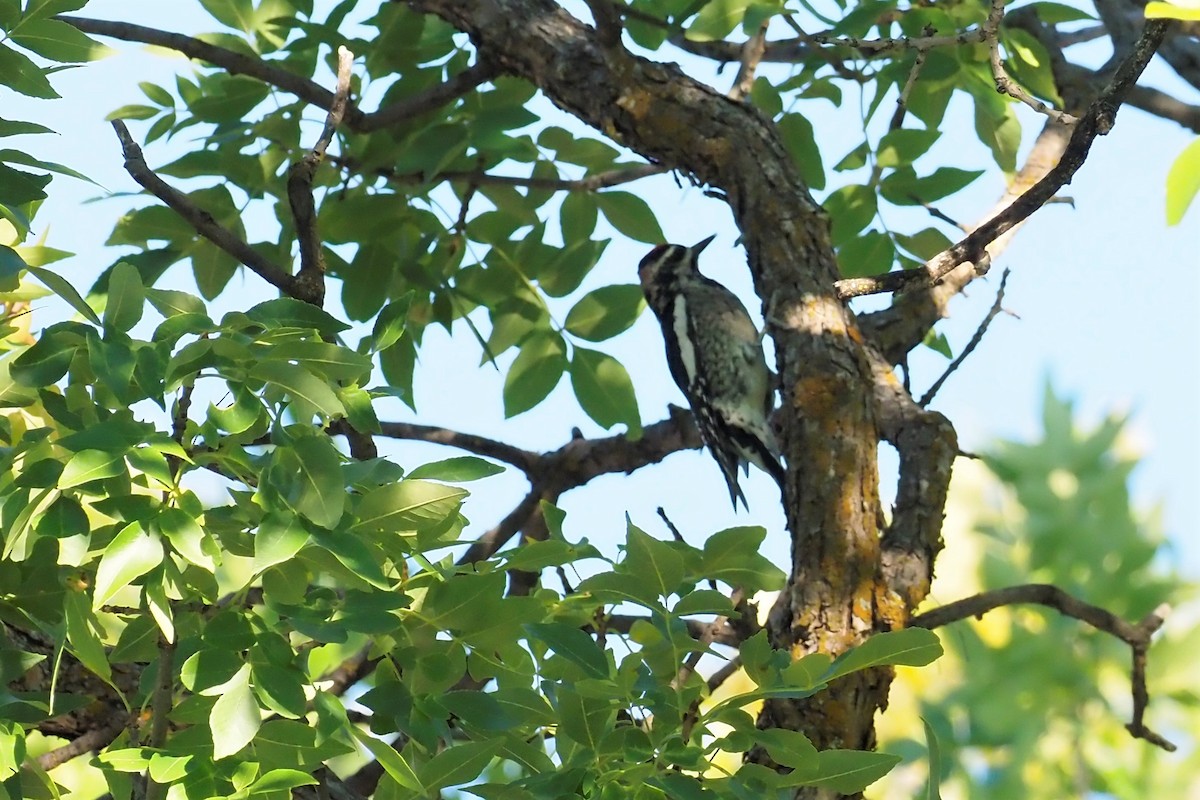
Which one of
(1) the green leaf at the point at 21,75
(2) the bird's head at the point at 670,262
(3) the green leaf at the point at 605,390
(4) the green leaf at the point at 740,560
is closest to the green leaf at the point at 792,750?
(4) the green leaf at the point at 740,560

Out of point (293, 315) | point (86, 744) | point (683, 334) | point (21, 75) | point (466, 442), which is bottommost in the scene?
point (86, 744)

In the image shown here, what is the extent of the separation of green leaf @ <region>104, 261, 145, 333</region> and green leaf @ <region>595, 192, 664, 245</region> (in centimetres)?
176

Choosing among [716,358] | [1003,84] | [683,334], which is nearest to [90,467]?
[1003,84]

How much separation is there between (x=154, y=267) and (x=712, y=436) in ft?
7.46

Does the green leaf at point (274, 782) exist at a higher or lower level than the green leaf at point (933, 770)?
lower

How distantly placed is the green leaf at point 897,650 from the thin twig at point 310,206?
1209 millimetres

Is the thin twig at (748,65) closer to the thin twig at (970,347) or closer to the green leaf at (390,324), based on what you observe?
the thin twig at (970,347)

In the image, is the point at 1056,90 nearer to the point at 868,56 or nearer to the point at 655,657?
the point at 868,56

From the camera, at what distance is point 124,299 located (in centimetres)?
145

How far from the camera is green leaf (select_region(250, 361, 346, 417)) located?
1.43 m

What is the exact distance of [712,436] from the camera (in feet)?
15.1

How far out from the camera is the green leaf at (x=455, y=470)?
1504 millimetres

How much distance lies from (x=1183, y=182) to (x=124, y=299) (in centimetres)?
117

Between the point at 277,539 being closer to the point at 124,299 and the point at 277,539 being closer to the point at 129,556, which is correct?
the point at 129,556
